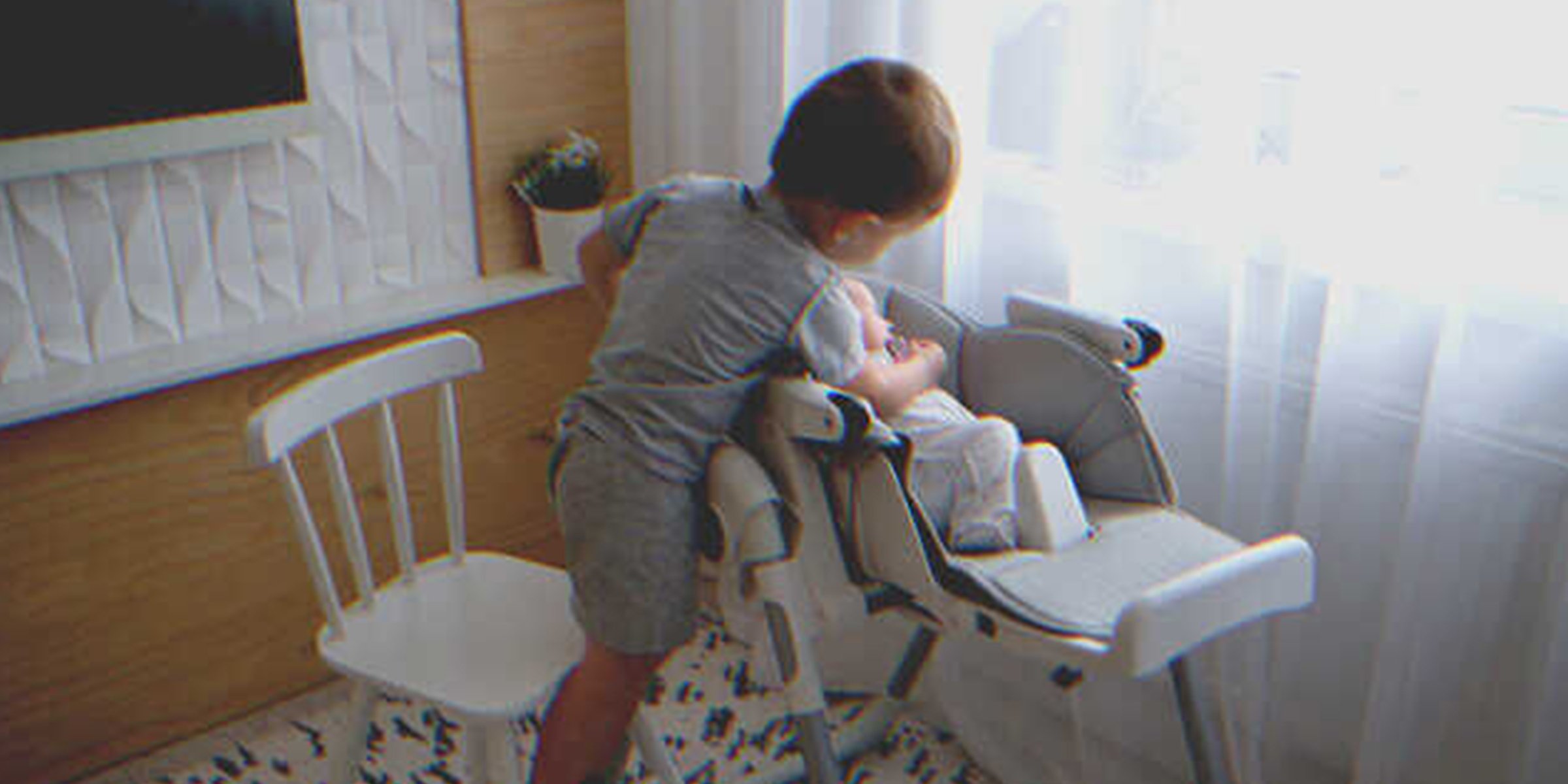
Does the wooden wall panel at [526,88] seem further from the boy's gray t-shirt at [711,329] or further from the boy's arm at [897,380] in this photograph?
the boy's arm at [897,380]

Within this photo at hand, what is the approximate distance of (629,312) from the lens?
1408 mm

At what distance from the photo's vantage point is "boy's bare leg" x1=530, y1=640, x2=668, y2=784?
1464 mm

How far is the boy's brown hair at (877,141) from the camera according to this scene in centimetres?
128

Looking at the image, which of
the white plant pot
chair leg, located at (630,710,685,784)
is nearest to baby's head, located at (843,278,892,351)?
chair leg, located at (630,710,685,784)

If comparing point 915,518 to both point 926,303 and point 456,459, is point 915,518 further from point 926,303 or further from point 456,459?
point 456,459

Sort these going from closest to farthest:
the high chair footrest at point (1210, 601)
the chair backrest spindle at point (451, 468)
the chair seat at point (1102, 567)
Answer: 1. the high chair footrest at point (1210, 601)
2. the chair seat at point (1102, 567)
3. the chair backrest spindle at point (451, 468)

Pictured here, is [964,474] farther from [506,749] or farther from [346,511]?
[346,511]

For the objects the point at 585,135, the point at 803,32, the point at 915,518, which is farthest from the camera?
the point at 585,135

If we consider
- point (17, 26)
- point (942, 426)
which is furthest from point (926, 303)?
point (17, 26)

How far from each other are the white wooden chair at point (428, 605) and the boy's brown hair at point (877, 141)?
0.59m

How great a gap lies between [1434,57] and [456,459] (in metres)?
1.29

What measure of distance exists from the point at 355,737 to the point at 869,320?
32.0 inches

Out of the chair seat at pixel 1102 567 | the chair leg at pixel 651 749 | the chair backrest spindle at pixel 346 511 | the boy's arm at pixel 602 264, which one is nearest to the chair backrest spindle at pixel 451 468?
the chair backrest spindle at pixel 346 511

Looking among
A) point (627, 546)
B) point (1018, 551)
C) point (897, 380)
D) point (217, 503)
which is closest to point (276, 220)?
point (217, 503)
